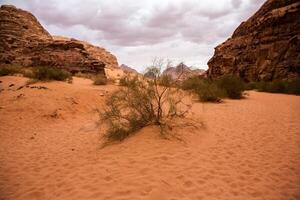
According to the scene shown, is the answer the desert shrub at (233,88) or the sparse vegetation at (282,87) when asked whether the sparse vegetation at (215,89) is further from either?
the sparse vegetation at (282,87)

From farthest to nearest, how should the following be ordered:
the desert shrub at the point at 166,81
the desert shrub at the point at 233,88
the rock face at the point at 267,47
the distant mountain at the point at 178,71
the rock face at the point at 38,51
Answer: the rock face at the point at 267,47, the rock face at the point at 38,51, the desert shrub at the point at 233,88, the desert shrub at the point at 166,81, the distant mountain at the point at 178,71

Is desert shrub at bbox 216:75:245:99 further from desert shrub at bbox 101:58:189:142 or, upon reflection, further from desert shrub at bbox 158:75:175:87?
desert shrub at bbox 101:58:189:142

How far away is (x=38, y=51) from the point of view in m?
25.5

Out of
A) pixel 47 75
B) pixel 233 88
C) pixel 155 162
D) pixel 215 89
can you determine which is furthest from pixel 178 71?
pixel 47 75

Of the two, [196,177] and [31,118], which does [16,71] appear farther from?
[196,177]

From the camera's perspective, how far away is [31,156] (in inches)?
265

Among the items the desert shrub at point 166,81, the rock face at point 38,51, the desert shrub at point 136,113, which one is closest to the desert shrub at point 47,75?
the rock face at point 38,51

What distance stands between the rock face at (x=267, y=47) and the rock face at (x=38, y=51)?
19.6 meters

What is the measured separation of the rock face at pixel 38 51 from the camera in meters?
24.3

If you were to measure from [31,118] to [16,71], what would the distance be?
1173 centimetres

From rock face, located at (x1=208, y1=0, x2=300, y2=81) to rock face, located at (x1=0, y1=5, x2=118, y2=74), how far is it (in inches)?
772

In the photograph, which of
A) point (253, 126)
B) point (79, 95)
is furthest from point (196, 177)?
point (79, 95)

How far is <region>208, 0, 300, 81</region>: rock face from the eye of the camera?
2766cm

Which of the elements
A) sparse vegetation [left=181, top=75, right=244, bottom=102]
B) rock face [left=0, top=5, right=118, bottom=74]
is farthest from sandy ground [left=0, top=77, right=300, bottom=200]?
rock face [left=0, top=5, right=118, bottom=74]
